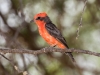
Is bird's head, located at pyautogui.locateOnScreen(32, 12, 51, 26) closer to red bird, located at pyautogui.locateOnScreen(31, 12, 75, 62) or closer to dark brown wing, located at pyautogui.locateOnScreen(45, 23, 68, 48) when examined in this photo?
red bird, located at pyautogui.locateOnScreen(31, 12, 75, 62)

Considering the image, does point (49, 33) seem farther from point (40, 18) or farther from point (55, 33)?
point (40, 18)

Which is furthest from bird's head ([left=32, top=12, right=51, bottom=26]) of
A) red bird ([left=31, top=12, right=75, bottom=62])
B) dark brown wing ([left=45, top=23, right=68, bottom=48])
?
dark brown wing ([left=45, top=23, right=68, bottom=48])

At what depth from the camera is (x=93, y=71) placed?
6.75 m

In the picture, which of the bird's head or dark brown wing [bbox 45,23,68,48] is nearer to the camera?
dark brown wing [bbox 45,23,68,48]

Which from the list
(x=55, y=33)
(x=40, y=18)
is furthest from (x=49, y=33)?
(x=40, y=18)

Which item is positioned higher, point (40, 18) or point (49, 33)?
point (40, 18)

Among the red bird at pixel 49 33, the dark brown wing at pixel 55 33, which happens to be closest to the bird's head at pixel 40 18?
the red bird at pixel 49 33

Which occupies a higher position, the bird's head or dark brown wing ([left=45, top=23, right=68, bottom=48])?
the bird's head

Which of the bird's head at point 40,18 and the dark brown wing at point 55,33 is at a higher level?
the bird's head at point 40,18

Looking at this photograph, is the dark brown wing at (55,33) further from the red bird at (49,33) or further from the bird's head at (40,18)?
the bird's head at (40,18)

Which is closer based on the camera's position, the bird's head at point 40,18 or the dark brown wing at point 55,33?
the dark brown wing at point 55,33

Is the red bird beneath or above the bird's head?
beneath

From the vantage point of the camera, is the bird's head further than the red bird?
Yes

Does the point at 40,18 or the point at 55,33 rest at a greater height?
the point at 40,18
